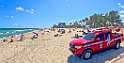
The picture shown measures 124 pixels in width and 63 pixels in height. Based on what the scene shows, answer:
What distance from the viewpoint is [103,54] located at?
16609 millimetres

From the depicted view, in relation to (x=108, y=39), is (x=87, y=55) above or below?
below

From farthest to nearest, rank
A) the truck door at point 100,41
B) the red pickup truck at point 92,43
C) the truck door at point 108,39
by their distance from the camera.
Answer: the truck door at point 108,39 < the truck door at point 100,41 < the red pickup truck at point 92,43

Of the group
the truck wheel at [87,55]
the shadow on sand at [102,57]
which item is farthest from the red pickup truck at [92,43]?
the shadow on sand at [102,57]

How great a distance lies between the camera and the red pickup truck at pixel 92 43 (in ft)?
50.0

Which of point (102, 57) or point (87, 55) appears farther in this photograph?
point (102, 57)

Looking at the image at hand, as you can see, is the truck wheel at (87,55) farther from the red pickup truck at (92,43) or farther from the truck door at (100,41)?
the truck door at (100,41)

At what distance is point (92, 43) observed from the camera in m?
15.5

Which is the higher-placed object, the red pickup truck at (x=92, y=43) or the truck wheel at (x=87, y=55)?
the red pickup truck at (x=92, y=43)

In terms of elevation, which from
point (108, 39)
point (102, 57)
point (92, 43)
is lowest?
point (102, 57)

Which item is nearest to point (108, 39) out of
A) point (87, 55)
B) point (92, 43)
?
point (92, 43)

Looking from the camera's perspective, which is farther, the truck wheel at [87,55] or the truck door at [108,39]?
the truck door at [108,39]

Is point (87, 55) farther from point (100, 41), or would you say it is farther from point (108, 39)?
point (108, 39)

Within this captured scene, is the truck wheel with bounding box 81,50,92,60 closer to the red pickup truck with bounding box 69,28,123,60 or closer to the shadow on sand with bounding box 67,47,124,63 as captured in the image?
the red pickup truck with bounding box 69,28,123,60

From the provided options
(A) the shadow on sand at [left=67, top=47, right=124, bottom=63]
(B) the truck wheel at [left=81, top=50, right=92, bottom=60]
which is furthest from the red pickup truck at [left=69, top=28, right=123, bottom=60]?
(A) the shadow on sand at [left=67, top=47, right=124, bottom=63]
